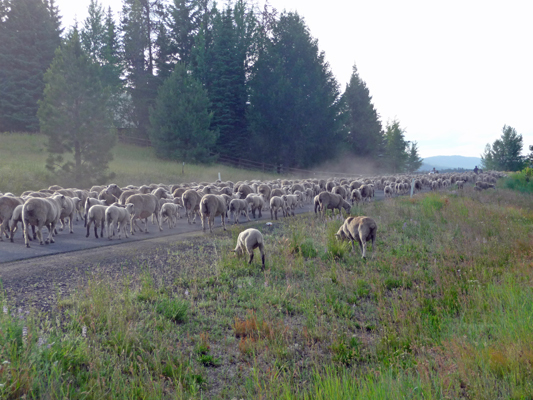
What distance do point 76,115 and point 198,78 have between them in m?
25.6

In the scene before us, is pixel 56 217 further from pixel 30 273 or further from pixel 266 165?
pixel 266 165

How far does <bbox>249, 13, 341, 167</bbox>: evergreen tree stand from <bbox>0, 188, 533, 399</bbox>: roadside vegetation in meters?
43.0

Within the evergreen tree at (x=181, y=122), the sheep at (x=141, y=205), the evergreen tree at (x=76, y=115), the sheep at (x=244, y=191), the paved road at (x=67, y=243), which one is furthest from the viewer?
the evergreen tree at (x=181, y=122)

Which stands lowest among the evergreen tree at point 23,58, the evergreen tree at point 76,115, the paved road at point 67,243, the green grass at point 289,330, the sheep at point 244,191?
the paved road at point 67,243

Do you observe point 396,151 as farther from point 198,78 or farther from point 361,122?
point 198,78

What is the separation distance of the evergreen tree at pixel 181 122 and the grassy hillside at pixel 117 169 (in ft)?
5.02

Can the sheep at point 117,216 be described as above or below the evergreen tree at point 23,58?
below

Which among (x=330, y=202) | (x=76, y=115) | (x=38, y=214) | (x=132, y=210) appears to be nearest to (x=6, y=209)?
(x=38, y=214)

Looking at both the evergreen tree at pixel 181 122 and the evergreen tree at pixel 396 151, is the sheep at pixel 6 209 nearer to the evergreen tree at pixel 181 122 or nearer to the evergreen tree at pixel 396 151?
the evergreen tree at pixel 181 122

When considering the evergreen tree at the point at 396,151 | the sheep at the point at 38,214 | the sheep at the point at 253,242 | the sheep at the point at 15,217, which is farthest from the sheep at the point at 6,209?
the evergreen tree at the point at 396,151

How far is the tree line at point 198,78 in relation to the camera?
42.9 meters

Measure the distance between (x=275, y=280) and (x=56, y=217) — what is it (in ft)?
26.0

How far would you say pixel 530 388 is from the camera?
4379 mm

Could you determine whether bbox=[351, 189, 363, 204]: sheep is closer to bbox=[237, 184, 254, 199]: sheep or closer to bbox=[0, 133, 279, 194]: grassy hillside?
bbox=[237, 184, 254, 199]: sheep
